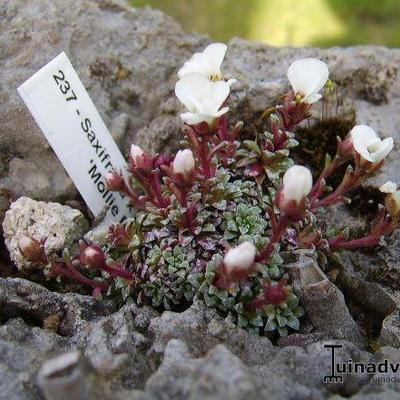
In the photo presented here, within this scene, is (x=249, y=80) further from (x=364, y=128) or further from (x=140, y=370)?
(x=140, y=370)

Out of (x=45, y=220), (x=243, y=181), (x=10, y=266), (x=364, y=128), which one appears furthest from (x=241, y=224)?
(x=10, y=266)

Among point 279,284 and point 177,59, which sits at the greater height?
point 177,59

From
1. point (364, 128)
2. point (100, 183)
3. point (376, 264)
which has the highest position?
point (364, 128)

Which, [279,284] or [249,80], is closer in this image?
[279,284]

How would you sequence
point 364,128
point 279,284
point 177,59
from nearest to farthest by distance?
point 279,284 < point 364,128 < point 177,59

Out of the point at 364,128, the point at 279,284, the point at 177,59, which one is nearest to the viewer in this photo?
the point at 279,284

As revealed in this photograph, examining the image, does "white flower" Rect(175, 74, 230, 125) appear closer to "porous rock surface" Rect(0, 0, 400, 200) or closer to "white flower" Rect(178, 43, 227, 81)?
"white flower" Rect(178, 43, 227, 81)

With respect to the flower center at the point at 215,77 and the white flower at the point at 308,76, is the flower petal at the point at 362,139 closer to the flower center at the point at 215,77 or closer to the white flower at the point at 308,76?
the white flower at the point at 308,76

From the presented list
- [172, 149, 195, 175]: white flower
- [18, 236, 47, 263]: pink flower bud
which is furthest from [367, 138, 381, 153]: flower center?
[18, 236, 47, 263]: pink flower bud
